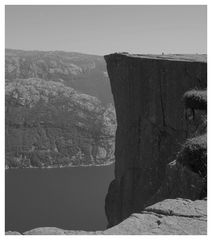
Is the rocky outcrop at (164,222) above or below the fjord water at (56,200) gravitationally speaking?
above

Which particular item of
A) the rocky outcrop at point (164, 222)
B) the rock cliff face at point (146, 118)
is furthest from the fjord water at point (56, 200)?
the rocky outcrop at point (164, 222)

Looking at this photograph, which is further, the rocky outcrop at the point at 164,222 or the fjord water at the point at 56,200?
the fjord water at the point at 56,200

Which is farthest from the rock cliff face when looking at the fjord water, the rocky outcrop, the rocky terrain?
the fjord water

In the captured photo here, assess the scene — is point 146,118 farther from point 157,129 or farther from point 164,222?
point 164,222

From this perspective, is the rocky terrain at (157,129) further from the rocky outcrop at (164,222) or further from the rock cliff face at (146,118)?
the rocky outcrop at (164,222)

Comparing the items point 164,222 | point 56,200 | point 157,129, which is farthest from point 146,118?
point 56,200

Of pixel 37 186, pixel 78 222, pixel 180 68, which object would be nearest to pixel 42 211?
pixel 78 222
